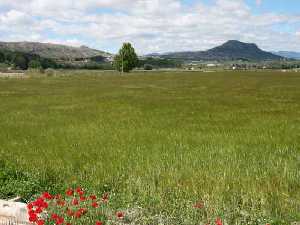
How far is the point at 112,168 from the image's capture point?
42.3 ft

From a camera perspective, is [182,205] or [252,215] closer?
[252,215]

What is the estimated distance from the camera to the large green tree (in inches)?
5610

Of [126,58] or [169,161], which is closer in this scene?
[169,161]

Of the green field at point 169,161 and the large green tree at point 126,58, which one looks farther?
the large green tree at point 126,58

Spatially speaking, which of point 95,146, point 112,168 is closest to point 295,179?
point 112,168

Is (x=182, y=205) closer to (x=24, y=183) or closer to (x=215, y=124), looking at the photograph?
(x=24, y=183)

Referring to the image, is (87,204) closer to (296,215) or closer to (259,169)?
(296,215)

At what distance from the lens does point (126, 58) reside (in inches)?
5650

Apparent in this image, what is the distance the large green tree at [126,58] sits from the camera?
468 feet

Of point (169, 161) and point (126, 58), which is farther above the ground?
point (126, 58)

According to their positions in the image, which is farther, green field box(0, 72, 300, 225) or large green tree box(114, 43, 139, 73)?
large green tree box(114, 43, 139, 73)

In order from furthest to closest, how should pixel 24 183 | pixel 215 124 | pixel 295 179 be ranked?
pixel 215 124
pixel 295 179
pixel 24 183

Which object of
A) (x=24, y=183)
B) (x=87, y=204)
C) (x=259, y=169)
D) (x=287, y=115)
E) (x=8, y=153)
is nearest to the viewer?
(x=87, y=204)

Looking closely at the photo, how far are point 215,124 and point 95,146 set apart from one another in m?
8.22
